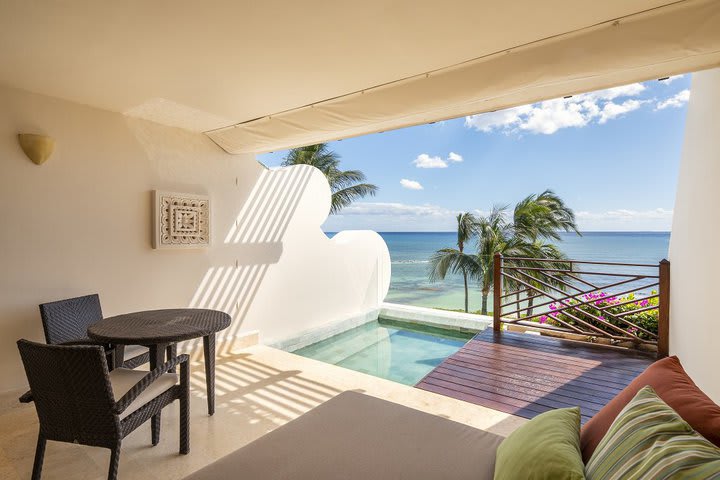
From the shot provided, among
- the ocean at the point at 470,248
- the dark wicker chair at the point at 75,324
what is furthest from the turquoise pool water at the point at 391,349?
the ocean at the point at 470,248

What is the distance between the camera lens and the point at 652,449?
0.83 metres

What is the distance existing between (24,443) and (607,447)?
308 cm

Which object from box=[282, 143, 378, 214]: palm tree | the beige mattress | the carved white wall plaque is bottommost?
the beige mattress

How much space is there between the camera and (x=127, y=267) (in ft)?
11.0

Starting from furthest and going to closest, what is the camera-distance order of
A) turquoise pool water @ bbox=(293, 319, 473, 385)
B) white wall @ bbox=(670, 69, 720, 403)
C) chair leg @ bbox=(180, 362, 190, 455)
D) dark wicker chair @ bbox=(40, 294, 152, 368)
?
1. turquoise pool water @ bbox=(293, 319, 473, 385)
2. dark wicker chair @ bbox=(40, 294, 152, 368)
3. white wall @ bbox=(670, 69, 720, 403)
4. chair leg @ bbox=(180, 362, 190, 455)

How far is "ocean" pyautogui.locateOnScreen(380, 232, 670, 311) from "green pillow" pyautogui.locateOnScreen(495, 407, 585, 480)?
19638mm

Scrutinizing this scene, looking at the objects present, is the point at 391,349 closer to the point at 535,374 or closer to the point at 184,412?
the point at 535,374

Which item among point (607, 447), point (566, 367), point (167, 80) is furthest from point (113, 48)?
point (566, 367)

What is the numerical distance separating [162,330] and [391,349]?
3592mm

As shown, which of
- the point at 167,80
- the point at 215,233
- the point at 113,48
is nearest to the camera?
the point at 113,48

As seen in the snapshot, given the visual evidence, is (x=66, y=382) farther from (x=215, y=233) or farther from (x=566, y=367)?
(x=566, y=367)

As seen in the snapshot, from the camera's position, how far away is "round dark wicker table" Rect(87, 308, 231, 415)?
2.17 m

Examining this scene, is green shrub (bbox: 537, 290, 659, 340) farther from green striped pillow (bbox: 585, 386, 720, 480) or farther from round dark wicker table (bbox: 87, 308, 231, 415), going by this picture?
round dark wicker table (bbox: 87, 308, 231, 415)

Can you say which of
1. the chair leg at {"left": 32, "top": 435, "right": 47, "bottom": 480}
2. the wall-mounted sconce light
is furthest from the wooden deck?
the wall-mounted sconce light
